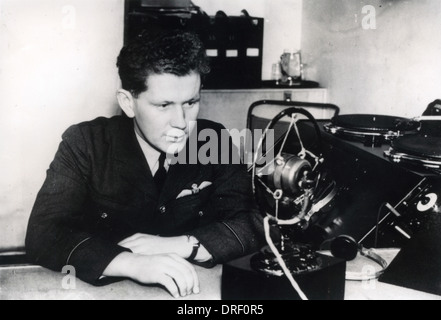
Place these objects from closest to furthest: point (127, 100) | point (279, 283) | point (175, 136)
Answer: point (279, 283)
point (175, 136)
point (127, 100)

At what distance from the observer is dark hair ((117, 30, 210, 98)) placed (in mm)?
1376

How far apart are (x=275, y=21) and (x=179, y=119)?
2.38 metres

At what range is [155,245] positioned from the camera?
4.13 ft

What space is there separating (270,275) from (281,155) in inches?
8.8

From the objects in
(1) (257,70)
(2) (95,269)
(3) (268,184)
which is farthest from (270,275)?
(1) (257,70)

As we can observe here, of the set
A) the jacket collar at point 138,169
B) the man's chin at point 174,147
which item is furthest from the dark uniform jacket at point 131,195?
the man's chin at point 174,147

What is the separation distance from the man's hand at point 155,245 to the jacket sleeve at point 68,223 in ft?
0.18

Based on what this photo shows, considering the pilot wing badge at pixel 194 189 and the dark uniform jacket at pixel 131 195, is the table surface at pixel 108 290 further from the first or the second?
the pilot wing badge at pixel 194 189

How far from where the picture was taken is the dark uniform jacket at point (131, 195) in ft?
4.49

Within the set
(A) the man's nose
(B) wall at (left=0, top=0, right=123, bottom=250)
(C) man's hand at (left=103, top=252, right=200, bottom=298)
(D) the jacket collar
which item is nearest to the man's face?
(A) the man's nose

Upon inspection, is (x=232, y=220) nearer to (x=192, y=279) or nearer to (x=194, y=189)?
(x=194, y=189)

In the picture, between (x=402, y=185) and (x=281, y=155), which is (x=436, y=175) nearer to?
(x=402, y=185)

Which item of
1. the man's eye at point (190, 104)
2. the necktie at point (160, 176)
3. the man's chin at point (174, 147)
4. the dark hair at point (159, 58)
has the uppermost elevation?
the dark hair at point (159, 58)

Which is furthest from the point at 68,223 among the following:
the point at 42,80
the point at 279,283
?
the point at 42,80
